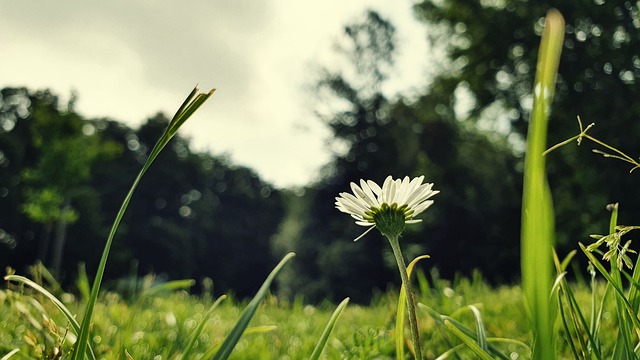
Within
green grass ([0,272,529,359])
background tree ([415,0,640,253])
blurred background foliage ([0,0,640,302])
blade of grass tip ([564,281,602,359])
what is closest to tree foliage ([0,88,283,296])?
blurred background foliage ([0,0,640,302])

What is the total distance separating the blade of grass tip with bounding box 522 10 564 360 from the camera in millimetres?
381

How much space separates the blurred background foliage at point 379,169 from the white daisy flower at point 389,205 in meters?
13.9

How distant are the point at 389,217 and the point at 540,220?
49cm

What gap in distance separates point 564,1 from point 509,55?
223cm

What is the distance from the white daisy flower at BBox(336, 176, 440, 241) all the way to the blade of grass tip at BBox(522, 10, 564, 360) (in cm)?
43

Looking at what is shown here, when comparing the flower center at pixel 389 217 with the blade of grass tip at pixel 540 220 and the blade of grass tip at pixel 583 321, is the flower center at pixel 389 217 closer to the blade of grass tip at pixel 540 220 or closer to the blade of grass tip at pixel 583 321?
the blade of grass tip at pixel 583 321

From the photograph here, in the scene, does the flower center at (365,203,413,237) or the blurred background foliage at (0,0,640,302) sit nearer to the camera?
the flower center at (365,203,413,237)

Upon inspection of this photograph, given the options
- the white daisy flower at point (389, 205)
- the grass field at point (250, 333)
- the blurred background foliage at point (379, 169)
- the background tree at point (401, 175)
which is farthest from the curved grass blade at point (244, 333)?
the background tree at point (401, 175)

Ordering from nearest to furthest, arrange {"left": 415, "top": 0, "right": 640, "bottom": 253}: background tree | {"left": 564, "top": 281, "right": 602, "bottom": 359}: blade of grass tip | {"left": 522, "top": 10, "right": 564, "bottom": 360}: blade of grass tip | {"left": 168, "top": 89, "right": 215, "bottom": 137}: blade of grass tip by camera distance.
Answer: {"left": 522, "top": 10, "right": 564, "bottom": 360}: blade of grass tip → {"left": 168, "top": 89, "right": 215, "bottom": 137}: blade of grass tip → {"left": 564, "top": 281, "right": 602, "bottom": 359}: blade of grass tip → {"left": 415, "top": 0, "right": 640, "bottom": 253}: background tree

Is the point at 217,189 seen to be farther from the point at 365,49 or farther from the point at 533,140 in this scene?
the point at 533,140

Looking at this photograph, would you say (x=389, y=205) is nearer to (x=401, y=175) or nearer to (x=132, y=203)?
(x=401, y=175)

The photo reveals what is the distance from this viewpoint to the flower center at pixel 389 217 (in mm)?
861

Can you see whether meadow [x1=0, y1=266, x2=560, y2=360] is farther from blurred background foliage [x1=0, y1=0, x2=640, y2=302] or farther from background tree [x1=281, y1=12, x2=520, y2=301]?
background tree [x1=281, y1=12, x2=520, y2=301]

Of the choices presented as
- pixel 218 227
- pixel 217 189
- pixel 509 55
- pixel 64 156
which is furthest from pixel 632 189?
pixel 217 189
